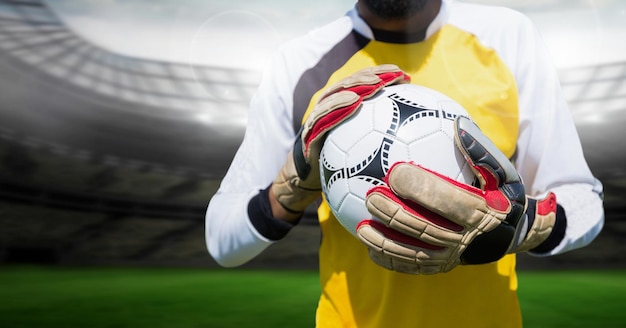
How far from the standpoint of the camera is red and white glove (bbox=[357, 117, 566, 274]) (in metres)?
0.92

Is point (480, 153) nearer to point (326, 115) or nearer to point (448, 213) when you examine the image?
point (448, 213)

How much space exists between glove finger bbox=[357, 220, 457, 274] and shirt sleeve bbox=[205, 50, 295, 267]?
37 cm

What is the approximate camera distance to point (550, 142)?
126cm

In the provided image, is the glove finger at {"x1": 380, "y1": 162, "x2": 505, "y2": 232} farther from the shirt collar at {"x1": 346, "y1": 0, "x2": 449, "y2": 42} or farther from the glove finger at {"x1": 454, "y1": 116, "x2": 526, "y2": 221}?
the shirt collar at {"x1": 346, "y1": 0, "x2": 449, "y2": 42}

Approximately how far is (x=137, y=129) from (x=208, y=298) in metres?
8.15

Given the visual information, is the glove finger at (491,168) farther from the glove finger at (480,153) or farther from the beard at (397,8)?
the beard at (397,8)

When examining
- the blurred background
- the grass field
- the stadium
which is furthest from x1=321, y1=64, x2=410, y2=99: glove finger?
the blurred background

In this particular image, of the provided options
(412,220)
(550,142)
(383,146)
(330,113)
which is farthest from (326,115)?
(550,142)

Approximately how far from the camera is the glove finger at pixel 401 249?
0.98 m

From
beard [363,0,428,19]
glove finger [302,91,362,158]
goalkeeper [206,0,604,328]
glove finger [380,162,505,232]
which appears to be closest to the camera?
glove finger [380,162,505,232]

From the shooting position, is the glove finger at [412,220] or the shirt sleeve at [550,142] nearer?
the glove finger at [412,220]

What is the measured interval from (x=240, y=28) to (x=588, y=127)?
8679mm

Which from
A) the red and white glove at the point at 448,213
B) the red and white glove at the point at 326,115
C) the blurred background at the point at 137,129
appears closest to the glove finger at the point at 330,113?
the red and white glove at the point at 326,115

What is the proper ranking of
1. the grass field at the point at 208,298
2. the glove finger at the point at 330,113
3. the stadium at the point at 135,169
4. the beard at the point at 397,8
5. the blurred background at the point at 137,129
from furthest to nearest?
A: 1. the blurred background at the point at 137,129
2. the stadium at the point at 135,169
3. the grass field at the point at 208,298
4. the beard at the point at 397,8
5. the glove finger at the point at 330,113
